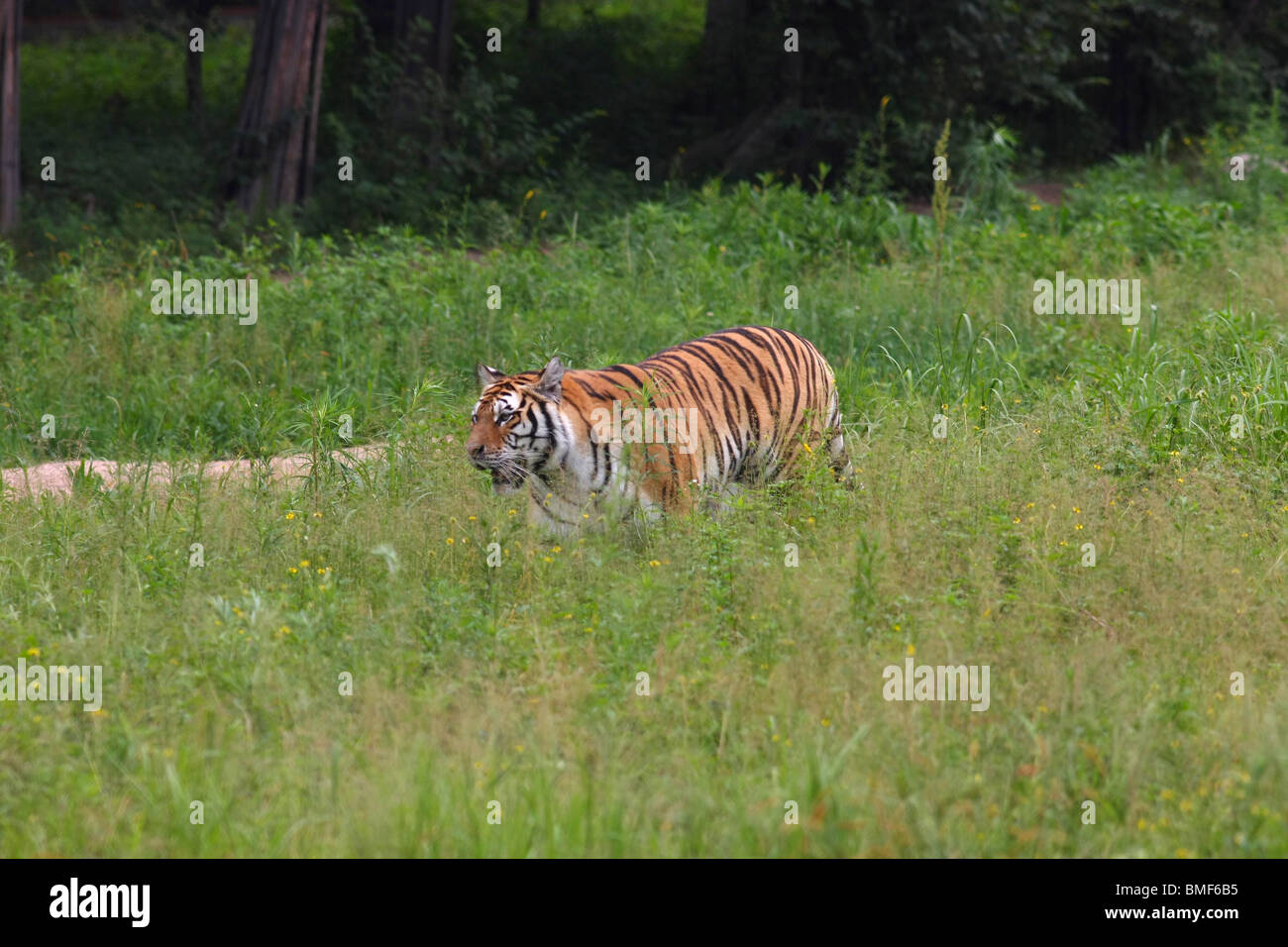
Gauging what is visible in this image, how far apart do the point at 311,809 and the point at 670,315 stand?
5685mm

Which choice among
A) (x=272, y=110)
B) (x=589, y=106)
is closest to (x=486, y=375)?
(x=272, y=110)

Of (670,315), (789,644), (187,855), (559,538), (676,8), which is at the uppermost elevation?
(676,8)

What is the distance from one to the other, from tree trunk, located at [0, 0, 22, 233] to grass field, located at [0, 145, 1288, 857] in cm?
425

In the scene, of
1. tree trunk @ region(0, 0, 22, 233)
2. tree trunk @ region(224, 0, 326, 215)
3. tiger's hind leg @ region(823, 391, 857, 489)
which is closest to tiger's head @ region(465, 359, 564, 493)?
tiger's hind leg @ region(823, 391, 857, 489)

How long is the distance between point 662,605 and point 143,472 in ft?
10.5

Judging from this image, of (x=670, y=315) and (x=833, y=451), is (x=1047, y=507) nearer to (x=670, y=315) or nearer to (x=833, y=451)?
(x=833, y=451)

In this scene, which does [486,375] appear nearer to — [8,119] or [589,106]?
[8,119]

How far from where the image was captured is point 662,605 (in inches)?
207

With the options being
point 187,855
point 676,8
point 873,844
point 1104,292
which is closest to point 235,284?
point 1104,292

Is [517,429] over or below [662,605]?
over

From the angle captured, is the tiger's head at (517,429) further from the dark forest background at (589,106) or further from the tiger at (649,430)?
the dark forest background at (589,106)

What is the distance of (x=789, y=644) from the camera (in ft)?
16.4

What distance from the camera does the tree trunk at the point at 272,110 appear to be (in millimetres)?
13391

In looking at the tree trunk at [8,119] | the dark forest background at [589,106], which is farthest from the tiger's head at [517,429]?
the tree trunk at [8,119]
